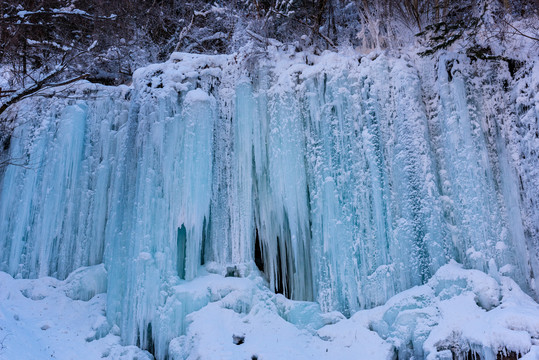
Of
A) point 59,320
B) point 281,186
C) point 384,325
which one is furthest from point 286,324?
point 59,320

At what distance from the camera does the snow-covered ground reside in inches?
228

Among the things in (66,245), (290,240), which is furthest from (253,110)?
(66,245)

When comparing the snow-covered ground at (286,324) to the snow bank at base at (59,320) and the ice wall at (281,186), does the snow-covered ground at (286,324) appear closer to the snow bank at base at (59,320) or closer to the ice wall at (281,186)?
the snow bank at base at (59,320)

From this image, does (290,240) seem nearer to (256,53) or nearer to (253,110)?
(253,110)

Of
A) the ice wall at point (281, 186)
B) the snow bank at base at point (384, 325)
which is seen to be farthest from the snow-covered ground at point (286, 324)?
the ice wall at point (281, 186)

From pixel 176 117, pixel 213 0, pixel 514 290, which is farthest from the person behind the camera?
pixel 213 0

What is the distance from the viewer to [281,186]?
8.00 meters

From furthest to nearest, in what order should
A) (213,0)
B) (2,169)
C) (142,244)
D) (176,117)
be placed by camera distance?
(213,0) → (2,169) → (176,117) → (142,244)

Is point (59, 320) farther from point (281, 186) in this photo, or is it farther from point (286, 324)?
point (281, 186)

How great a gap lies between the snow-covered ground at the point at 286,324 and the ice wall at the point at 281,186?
29cm

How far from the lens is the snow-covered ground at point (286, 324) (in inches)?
228

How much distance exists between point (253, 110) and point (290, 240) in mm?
2474

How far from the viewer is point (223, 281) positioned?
7.53 m

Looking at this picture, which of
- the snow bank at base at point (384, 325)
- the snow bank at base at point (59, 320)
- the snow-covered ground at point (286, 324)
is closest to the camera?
the snow bank at base at point (384, 325)
